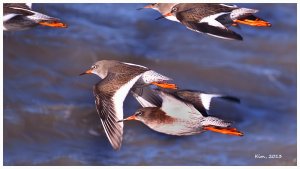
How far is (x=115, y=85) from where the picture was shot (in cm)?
390

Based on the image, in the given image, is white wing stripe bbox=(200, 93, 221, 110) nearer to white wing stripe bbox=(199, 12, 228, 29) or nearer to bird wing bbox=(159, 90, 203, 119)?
bird wing bbox=(159, 90, 203, 119)

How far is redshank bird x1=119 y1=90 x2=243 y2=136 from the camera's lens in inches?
154

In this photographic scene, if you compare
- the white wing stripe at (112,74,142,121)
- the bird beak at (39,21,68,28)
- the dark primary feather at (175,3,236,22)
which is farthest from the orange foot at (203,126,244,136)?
the bird beak at (39,21,68,28)

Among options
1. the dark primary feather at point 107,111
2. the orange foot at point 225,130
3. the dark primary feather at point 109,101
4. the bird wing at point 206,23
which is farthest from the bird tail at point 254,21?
the dark primary feather at point 107,111

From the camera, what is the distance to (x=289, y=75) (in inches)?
181

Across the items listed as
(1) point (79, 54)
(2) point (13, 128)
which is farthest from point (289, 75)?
(2) point (13, 128)

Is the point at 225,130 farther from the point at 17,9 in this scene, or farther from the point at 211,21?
the point at 17,9

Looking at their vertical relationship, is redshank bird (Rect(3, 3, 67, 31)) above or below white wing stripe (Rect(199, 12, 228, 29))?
below

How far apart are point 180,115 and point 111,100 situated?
1.29ft

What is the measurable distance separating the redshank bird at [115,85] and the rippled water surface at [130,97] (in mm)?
221

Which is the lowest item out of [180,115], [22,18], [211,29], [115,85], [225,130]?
[225,130]

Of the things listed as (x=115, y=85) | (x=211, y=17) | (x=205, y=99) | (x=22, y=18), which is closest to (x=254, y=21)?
(x=211, y=17)

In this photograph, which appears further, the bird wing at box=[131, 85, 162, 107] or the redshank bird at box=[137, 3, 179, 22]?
the redshank bird at box=[137, 3, 179, 22]

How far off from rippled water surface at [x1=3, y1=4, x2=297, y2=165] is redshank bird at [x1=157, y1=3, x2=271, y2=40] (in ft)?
0.78
